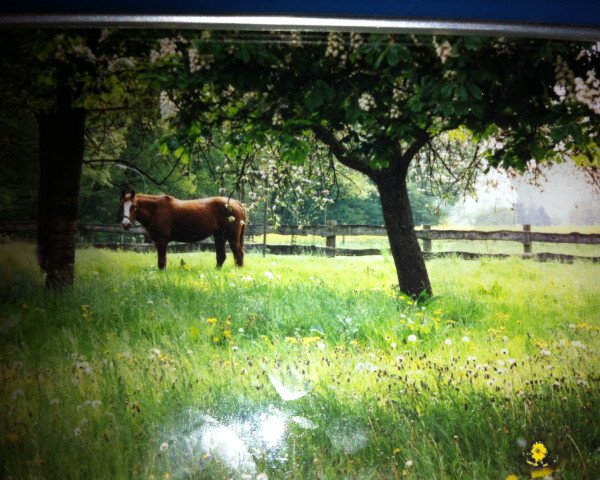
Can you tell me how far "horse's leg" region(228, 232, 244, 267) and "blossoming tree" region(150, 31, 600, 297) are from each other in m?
0.35

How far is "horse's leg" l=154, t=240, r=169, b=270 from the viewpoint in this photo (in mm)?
1748

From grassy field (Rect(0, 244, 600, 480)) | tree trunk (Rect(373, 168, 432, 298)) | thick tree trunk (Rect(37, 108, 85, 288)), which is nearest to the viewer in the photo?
grassy field (Rect(0, 244, 600, 480))

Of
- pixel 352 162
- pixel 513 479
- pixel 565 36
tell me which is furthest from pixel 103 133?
pixel 513 479

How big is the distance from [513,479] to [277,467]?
84 cm

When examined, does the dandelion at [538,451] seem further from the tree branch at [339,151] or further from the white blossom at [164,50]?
the white blossom at [164,50]

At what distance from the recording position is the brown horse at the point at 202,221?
68.2 inches

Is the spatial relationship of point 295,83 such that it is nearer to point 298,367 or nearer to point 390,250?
point 390,250

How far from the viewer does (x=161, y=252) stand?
1.76m

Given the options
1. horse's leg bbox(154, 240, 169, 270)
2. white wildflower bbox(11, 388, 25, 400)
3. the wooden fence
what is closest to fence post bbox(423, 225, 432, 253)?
the wooden fence

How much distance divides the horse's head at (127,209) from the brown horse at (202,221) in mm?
51

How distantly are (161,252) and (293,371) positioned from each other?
2.30ft

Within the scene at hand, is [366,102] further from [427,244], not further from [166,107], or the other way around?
[166,107]

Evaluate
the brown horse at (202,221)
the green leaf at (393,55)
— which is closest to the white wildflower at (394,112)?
the green leaf at (393,55)

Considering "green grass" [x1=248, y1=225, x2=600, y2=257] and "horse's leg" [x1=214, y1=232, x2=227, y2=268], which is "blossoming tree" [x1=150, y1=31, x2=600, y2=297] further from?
"horse's leg" [x1=214, y1=232, x2=227, y2=268]
